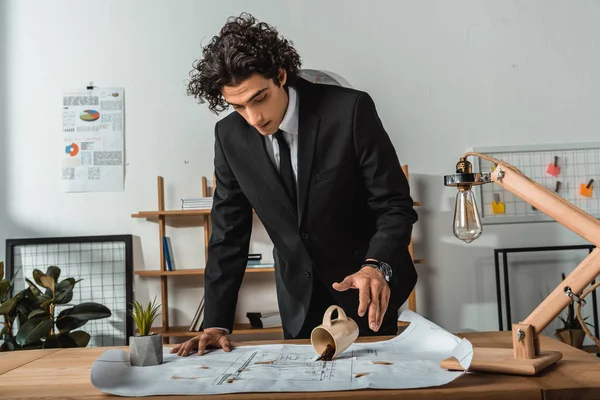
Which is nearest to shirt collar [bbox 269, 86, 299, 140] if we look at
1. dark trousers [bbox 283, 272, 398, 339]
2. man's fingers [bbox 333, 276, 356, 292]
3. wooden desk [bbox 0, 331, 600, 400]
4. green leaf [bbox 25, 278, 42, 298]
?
dark trousers [bbox 283, 272, 398, 339]

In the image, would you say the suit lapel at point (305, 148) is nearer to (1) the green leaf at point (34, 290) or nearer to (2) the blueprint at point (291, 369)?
(2) the blueprint at point (291, 369)

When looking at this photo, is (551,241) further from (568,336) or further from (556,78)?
(556,78)

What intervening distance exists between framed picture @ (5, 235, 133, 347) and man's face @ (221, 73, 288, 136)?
2.16 m

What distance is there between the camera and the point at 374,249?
1316 millimetres

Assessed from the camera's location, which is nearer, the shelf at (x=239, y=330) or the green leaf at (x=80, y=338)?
the green leaf at (x=80, y=338)

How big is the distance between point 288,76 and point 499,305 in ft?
7.29

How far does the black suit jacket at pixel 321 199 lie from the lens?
1.52 meters

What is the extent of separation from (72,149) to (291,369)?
2.87 meters

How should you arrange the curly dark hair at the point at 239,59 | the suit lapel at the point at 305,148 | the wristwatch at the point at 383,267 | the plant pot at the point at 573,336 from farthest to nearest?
the plant pot at the point at 573,336 → the suit lapel at the point at 305,148 → the curly dark hair at the point at 239,59 → the wristwatch at the point at 383,267

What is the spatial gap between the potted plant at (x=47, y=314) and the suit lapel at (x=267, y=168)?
178 centimetres

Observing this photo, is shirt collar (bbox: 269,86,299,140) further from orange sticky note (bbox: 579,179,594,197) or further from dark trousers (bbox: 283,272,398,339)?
orange sticky note (bbox: 579,179,594,197)

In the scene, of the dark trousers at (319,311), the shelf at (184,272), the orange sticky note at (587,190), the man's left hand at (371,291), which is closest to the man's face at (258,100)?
the dark trousers at (319,311)

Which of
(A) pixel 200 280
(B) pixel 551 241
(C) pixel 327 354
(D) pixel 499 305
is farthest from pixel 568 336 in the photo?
(C) pixel 327 354

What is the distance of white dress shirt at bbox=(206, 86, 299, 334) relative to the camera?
1.58 m
